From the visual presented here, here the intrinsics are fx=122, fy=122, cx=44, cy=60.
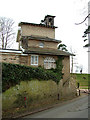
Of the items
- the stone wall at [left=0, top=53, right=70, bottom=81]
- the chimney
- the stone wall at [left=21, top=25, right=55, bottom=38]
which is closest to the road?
the stone wall at [left=0, top=53, right=70, bottom=81]

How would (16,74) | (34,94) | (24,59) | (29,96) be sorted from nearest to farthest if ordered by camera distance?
(16,74), (29,96), (34,94), (24,59)

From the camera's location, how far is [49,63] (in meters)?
19.4

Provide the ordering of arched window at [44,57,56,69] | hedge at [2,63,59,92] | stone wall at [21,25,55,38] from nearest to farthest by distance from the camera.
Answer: hedge at [2,63,59,92]
arched window at [44,57,56,69]
stone wall at [21,25,55,38]

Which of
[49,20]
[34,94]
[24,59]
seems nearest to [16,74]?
[34,94]

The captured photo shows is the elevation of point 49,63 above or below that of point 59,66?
above

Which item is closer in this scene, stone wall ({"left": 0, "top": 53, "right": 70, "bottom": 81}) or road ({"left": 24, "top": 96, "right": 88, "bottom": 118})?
road ({"left": 24, "top": 96, "right": 88, "bottom": 118})

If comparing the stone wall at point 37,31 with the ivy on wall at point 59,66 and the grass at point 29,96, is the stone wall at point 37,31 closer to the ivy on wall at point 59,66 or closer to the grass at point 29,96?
the ivy on wall at point 59,66

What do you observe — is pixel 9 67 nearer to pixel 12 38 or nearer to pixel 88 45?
pixel 88 45

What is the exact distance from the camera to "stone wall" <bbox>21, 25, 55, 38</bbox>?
22.8 m

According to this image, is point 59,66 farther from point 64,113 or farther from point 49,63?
point 64,113

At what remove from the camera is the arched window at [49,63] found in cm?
1922

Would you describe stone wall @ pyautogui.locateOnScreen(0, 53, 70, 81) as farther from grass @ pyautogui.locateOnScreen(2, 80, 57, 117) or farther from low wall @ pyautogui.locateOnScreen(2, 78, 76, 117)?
grass @ pyautogui.locateOnScreen(2, 80, 57, 117)

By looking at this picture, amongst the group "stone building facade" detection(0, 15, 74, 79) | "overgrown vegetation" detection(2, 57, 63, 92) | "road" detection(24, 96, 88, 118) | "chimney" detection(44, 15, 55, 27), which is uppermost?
"chimney" detection(44, 15, 55, 27)

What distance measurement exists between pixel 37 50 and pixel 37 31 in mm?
6110
